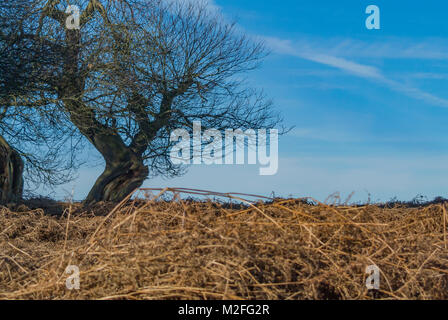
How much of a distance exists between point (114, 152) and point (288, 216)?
1009 cm

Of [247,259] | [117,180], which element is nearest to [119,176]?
[117,180]

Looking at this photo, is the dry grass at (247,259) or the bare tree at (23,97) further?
the bare tree at (23,97)

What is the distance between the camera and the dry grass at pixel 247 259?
7.76 ft

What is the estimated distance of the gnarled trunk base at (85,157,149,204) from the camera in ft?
41.8

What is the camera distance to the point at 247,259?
7.88ft

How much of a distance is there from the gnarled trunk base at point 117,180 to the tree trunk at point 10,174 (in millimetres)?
2145

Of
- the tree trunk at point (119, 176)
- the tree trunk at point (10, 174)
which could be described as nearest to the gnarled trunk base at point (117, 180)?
the tree trunk at point (119, 176)

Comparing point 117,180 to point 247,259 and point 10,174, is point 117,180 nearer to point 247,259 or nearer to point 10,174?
point 10,174

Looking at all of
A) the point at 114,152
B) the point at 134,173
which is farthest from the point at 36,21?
the point at 134,173

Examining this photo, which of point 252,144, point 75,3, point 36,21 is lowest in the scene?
point 252,144

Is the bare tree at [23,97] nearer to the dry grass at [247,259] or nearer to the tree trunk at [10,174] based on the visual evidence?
the tree trunk at [10,174]

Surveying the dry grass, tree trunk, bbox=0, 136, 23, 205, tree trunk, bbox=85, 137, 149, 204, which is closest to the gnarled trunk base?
tree trunk, bbox=85, 137, 149, 204
